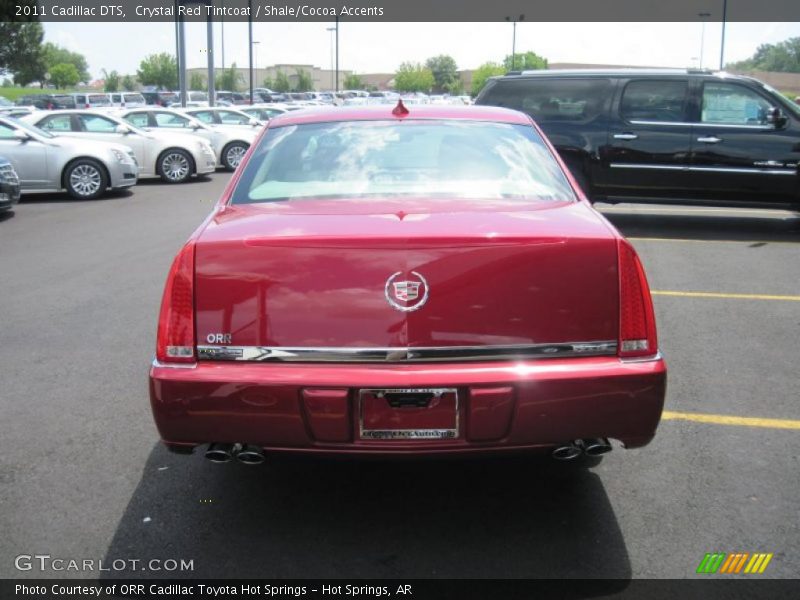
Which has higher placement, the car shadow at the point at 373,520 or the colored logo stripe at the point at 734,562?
the colored logo stripe at the point at 734,562

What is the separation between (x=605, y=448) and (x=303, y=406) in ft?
3.65

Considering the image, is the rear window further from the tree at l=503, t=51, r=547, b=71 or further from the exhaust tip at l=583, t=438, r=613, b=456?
the tree at l=503, t=51, r=547, b=71

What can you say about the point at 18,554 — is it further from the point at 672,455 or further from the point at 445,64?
the point at 445,64

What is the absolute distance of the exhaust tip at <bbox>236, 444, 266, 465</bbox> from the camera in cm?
304

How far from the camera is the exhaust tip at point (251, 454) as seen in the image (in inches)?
120

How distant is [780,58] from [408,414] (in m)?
145

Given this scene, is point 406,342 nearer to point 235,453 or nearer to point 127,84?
point 235,453

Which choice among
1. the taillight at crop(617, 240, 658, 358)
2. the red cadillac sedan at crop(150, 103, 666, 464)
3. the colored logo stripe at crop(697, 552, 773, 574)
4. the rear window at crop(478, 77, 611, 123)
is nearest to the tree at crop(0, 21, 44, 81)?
the rear window at crop(478, 77, 611, 123)

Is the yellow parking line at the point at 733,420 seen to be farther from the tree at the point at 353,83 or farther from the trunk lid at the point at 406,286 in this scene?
the tree at the point at 353,83

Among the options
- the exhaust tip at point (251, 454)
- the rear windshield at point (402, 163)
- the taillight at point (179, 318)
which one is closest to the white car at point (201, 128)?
the rear windshield at point (402, 163)

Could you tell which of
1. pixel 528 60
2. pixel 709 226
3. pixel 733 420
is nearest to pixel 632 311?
pixel 733 420

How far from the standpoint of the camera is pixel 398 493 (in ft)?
11.8

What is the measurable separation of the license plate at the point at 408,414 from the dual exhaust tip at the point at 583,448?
0.44 meters

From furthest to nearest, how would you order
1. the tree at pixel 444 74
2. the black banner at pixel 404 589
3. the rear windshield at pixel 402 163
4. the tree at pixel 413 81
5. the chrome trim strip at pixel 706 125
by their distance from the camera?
the tree at pixel 444 74, the tree at pixel 413 81, the chrome trim strip at pixel 706 125, the rear windshield at pixel 402 163, the black banner at pixel 404 589
